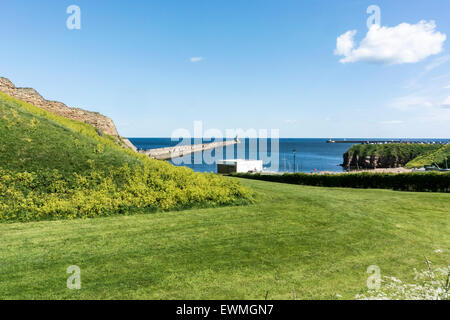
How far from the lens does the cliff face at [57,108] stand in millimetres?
15945

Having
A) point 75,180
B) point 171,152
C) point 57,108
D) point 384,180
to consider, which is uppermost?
point 57,108

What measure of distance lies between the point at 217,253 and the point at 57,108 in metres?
18.1

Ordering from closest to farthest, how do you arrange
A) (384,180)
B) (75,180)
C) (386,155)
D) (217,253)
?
(217,253), (75,180), (384,180), (386,155)

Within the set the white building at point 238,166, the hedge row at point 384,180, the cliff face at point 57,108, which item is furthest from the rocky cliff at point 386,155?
the cliff face at point 57,108

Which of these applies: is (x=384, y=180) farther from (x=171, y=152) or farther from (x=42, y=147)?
(x=171, y=152)

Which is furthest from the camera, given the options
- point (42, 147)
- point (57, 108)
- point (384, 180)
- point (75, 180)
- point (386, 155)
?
point (386, 155)

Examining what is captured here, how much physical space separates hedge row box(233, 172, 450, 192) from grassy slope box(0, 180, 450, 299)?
831 centimetres

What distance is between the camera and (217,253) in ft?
18.8

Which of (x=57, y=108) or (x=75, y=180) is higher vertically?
(x=57, y=108)

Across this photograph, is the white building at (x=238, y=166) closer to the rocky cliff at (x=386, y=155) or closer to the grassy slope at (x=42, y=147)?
the grassy slope at (x=42, y=147)

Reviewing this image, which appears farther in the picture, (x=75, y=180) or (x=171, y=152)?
(x=171, y=152)

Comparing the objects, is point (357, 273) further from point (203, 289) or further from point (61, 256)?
point (61, 256)

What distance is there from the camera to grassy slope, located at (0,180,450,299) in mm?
4367

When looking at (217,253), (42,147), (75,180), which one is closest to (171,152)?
(42,147)
